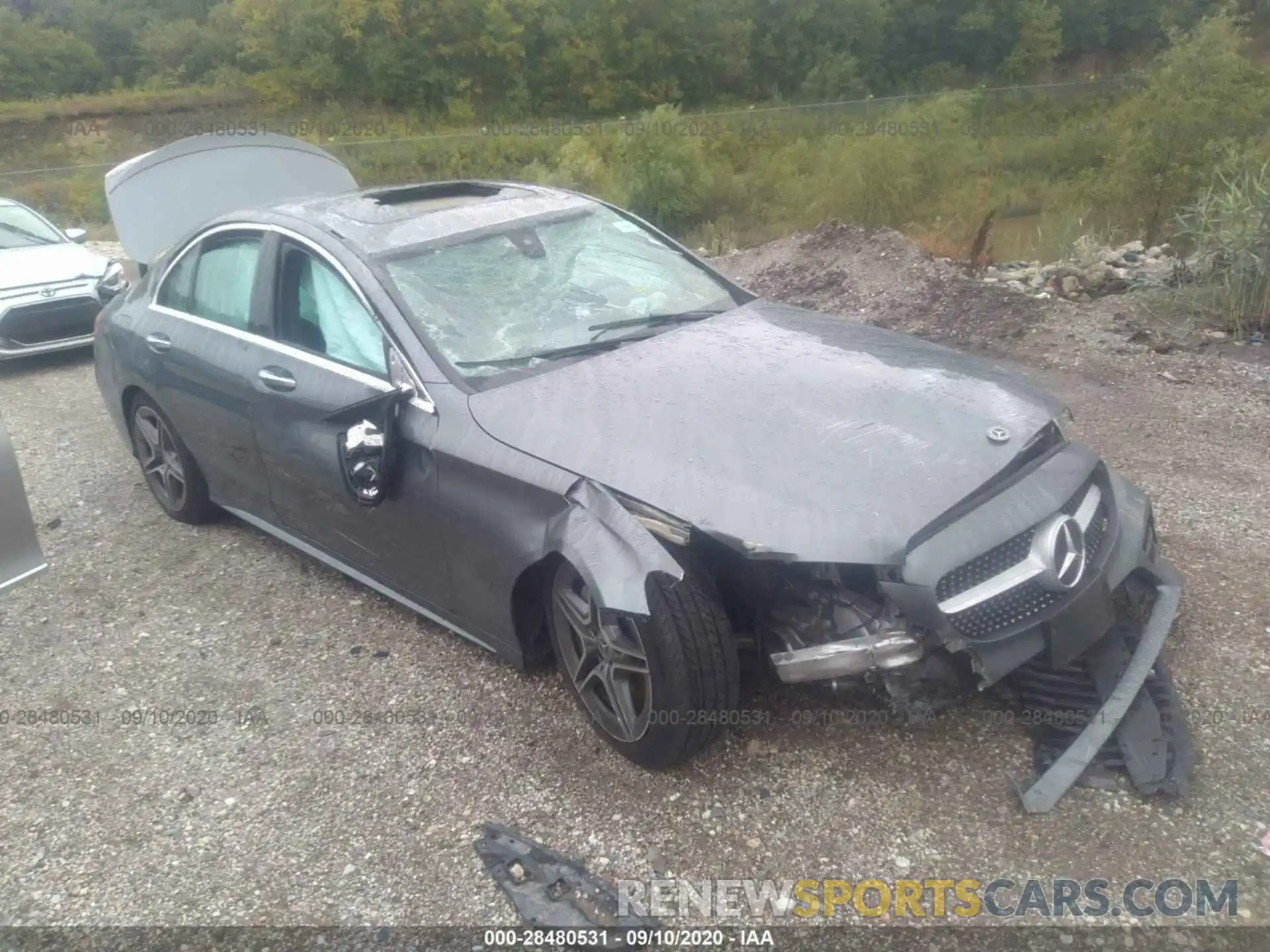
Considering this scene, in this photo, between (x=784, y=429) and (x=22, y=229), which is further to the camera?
(x=22, y=229)

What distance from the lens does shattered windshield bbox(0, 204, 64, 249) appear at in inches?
356

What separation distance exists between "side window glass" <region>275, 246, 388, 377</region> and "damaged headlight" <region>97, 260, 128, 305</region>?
509cm

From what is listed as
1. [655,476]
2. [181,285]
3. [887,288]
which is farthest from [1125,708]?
[887,288]

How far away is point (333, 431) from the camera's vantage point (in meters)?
3.74

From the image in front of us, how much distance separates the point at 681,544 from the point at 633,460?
1.06 ft

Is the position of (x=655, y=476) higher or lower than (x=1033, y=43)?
higher

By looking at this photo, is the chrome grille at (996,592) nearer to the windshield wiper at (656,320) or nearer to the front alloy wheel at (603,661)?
the front alloy wheel at (603,661)

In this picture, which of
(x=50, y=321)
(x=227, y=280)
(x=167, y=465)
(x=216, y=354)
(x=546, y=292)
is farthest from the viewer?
(x=50, y=321)

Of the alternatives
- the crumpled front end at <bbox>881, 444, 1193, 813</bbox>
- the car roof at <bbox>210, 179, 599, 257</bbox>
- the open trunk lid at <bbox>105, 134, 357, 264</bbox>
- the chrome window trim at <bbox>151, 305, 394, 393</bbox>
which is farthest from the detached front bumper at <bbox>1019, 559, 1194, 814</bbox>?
the open trunk lid at <bbox>105, 134, 357, 264</bbox>

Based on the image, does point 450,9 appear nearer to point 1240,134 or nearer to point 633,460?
point 1240,134

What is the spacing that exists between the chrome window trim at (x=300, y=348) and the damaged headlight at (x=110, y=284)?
4.10 meters

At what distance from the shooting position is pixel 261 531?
5113 mm

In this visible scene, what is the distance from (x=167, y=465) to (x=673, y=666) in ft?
11.0

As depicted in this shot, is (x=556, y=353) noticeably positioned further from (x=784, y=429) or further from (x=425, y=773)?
(x=425, y=773)
